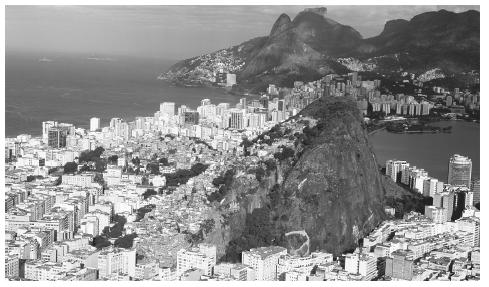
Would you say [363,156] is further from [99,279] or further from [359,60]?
[359,60]

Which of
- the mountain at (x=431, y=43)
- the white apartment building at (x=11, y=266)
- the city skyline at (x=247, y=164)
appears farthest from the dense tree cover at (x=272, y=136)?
the mountain at (x=431, y=43)

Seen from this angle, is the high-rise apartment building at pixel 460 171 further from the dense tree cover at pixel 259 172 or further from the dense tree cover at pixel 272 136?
the dense tree cover at pixel 259 172

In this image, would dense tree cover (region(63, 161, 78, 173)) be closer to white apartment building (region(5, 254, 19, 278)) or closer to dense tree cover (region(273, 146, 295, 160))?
dense tree cover (region(273, 146, 295, 160))

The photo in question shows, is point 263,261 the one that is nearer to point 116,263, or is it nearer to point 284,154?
point 116,263

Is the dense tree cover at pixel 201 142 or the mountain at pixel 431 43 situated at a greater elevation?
the mountain at pixel 431 43

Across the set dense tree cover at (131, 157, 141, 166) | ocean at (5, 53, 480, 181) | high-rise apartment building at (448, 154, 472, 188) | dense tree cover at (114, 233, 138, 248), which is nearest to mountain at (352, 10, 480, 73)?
ocean at (5, 53, 480, 181)

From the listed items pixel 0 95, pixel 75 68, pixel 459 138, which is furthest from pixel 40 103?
pixel 459 138
